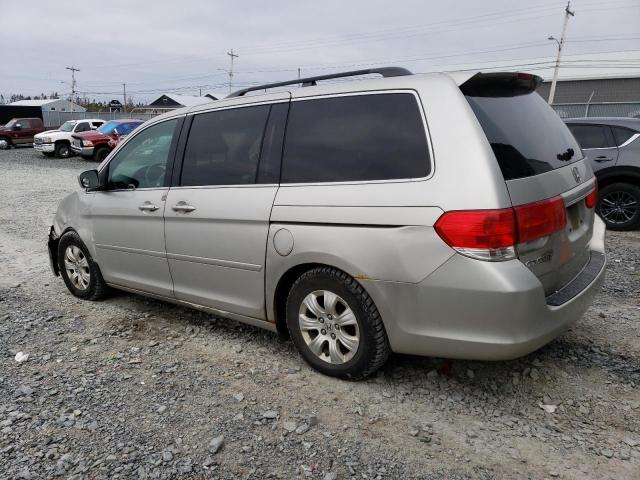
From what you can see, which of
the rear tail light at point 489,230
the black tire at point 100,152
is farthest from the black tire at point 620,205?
the black tire at point 100,152

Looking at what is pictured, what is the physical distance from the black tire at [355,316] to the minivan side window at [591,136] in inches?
234

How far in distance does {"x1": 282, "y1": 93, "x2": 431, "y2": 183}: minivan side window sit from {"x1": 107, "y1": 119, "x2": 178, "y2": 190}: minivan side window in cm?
124

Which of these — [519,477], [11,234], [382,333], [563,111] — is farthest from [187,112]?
[563,111]

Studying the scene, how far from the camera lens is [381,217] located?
2.72 m

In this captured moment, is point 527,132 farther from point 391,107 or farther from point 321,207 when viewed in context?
point 321,207

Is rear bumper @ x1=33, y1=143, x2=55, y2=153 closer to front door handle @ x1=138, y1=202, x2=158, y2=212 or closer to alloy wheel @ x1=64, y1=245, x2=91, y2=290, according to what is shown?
alloy wheel @ x1=64, y1=245, x2=91, y2=290

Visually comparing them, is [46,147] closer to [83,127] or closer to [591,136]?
[83,127]

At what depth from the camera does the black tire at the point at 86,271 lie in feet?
15.3

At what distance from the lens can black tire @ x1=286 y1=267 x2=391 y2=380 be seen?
9.43ft

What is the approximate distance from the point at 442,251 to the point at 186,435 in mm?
1638

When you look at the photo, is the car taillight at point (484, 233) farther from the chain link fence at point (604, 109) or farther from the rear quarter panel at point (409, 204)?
the chain link fence at point (604, 109)

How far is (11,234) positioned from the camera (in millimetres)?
7957

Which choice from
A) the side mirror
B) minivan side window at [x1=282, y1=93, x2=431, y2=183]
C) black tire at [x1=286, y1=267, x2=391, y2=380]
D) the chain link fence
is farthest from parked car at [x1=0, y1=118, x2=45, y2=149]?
black tire at [x1=286, y1=267, x2=391, y2=380]

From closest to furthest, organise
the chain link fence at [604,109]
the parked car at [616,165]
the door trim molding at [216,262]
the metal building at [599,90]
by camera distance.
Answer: the door trim molding at [216,262] → the parked car at [616,165] → the chain link fence at [604,109] → the metal building at [599,90]
